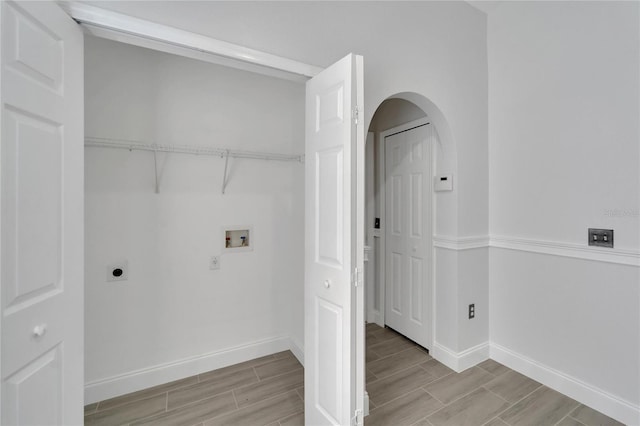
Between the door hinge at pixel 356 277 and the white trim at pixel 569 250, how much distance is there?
5.46ft

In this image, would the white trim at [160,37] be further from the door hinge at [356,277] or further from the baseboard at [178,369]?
the baseboard at [178,369]

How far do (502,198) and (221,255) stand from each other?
96.5 inches

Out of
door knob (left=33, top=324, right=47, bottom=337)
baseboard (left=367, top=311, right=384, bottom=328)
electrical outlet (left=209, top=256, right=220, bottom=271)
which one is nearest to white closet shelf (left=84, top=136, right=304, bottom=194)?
electrical outlet (left=209, top=256, right=220, bottom=271)

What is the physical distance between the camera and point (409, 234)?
2902 millimetres

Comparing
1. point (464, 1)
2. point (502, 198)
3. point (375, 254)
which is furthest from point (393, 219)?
point (464, 1)

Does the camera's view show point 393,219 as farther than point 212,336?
Yes

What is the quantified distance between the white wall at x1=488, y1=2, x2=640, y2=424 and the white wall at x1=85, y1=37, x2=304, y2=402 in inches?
69.9

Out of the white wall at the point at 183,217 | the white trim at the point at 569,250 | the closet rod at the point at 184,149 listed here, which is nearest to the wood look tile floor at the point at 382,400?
the white wall at the point at 183,217

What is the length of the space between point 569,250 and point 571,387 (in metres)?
0.96

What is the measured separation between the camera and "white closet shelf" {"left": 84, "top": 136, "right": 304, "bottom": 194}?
198 centimetres

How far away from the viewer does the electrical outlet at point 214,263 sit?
2391mm

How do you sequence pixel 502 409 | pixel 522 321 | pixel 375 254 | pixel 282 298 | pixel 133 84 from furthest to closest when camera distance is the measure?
pixel 375 254 → pixel 282 298 → pixel 522 321 → pixel 133 84 → pixel 502 409

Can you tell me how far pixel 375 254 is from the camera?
3355 millimetres

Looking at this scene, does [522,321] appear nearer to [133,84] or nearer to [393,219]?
[393,219]
